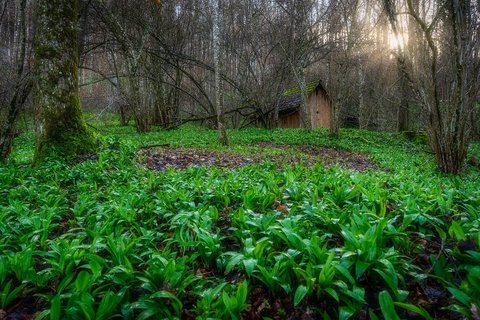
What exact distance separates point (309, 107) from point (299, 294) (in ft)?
78.2

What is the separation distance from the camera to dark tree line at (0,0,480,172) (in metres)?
7.07

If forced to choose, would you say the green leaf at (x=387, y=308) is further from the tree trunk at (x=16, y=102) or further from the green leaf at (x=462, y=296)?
the tree trunk at (x=16, y=102)

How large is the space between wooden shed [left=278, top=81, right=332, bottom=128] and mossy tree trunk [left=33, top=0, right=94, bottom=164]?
59.1 feet

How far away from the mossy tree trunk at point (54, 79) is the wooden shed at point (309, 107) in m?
18.0

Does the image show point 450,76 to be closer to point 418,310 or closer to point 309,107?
point 418,310

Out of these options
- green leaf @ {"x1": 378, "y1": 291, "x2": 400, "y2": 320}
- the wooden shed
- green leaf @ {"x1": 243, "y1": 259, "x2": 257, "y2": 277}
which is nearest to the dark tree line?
the wooden shed

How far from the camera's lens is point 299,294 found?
1.96m

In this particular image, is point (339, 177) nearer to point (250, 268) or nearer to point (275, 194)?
point (275, 194)

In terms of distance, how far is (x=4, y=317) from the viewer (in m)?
2.13

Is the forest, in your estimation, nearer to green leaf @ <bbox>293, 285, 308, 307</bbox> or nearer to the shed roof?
green leaf @ <bbox>293, 285, 308, 307</bbox>

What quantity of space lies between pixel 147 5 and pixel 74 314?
19.0m

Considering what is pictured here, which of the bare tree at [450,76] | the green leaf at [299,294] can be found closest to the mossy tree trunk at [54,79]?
the green leaf at [299,294]

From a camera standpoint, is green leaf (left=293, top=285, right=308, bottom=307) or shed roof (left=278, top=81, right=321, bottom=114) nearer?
green leaf (left=293, top=285, right=308, bottom=307)

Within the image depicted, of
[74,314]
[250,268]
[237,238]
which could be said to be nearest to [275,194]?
[237,238]
